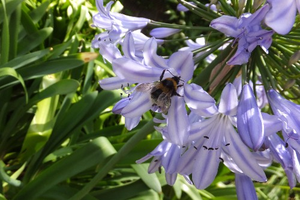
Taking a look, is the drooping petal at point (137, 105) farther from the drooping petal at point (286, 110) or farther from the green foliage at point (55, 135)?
the green foliage at point (55, 135)

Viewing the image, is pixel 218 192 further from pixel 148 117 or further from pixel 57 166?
pixel 57 166

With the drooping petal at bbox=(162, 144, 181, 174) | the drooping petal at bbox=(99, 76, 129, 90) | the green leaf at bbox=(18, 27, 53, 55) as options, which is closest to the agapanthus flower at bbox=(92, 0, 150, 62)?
the drooping petal at bbox=(99, 76, 129, 90)

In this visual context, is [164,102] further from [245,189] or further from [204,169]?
[245,189]

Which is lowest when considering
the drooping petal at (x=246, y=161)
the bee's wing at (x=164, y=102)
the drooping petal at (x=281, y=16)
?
the drooping petal at (x=246, y=161)

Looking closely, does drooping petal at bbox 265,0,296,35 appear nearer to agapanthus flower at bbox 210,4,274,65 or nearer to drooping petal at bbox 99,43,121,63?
agapanthus flower at bbox 210,4,274,65

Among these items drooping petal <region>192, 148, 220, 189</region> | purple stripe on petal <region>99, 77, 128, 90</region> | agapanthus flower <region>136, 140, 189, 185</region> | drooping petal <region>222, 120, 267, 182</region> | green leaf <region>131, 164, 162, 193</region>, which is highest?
purple stripe on petal <region>99, 77, 128, 90</region>

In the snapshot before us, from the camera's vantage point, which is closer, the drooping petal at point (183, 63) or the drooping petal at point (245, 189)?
the drooping petal at point (183, 63)

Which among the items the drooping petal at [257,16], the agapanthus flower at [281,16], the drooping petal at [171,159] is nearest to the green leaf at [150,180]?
the drooping petal at [171,159]
